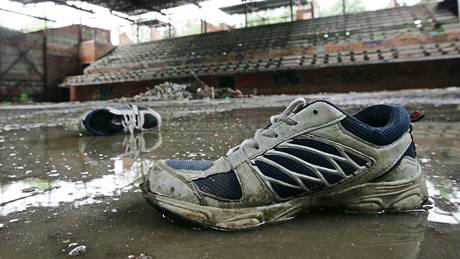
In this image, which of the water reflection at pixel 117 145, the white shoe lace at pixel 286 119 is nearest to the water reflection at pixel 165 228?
the white shoe lace at pixel 286 119

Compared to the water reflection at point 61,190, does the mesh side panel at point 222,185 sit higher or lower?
higher

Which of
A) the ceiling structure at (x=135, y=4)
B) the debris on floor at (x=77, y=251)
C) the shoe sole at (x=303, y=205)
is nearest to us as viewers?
the debris on floor at (x=77, y=251)

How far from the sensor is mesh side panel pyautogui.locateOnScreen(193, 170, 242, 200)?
2.55 feet

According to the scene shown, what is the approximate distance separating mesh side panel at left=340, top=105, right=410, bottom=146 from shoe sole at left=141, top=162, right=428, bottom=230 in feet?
0.38

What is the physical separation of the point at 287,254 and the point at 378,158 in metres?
0.36

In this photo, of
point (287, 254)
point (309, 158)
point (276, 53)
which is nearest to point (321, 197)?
point (309, 158)

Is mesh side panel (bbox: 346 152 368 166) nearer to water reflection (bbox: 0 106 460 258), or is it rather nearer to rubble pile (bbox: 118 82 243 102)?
water reflection (bbox: 0 106 460 258)

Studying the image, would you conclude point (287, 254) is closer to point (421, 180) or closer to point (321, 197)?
point (321, 197)

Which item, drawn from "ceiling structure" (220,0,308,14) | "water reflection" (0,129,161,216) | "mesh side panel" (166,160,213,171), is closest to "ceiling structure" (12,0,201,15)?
"ceiling structure" (220,0,308,14)

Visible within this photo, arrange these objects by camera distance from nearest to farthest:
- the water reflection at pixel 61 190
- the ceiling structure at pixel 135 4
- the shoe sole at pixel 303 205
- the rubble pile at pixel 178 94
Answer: the shoe sole at pixel 303 205, the water reflection at pixel 61 190, the rubble pile at pixel 178 94, the ceiling structure at pixel 135 4

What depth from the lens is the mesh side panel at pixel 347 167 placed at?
80 cm

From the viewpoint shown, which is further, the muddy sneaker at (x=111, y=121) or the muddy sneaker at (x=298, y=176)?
the muddy sneaker at (x=111, y=121)

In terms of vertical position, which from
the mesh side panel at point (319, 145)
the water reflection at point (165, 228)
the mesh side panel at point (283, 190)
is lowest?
the water reflection at point (165, 228)

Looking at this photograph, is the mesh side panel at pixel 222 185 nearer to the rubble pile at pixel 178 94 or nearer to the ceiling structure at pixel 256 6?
the rubble pile at pixel 178 94
